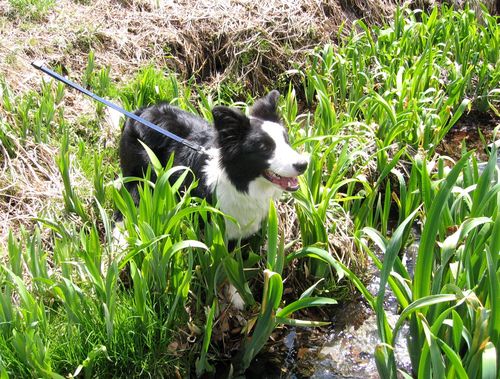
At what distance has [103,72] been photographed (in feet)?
A: 11.9

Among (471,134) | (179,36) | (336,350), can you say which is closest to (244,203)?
(336,350)

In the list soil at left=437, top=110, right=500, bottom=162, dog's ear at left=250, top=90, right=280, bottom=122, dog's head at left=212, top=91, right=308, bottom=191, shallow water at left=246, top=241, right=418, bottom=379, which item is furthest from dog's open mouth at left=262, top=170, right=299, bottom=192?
soil at left=437, top=110, right=500, bottom=162

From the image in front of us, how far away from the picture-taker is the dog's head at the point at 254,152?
2262mm

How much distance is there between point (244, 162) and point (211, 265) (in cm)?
47

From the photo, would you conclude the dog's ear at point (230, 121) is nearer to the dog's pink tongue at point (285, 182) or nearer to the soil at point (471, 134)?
the dog's pink tongue at point (285, 182)

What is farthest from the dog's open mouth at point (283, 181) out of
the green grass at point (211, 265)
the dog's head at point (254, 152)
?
the green grass at point (211, 265)

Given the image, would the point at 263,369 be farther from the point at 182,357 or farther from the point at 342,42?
the point at 342,42

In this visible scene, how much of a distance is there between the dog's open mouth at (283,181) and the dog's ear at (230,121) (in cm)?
22

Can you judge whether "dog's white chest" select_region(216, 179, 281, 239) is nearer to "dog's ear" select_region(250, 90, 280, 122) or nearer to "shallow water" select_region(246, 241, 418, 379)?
"dog's ear" select_region(250, 90, 280, 122)

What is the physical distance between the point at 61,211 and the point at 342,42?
3053 millimetres

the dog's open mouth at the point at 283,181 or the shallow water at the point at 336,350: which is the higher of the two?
the dog's open mouth at the point at 283,181

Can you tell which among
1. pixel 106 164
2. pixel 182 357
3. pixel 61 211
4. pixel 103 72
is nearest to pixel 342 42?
pixel 103 72

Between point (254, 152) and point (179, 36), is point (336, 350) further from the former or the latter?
point (179, 36)

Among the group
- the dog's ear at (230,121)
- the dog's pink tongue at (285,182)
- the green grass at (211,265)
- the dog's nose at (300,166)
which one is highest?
the dog's ear at (230,121)
